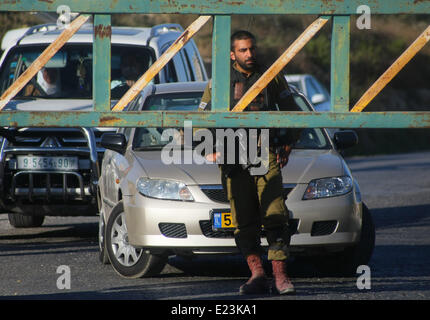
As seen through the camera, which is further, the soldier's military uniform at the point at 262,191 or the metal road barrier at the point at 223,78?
the soldier's military uniform at the point at 262,191

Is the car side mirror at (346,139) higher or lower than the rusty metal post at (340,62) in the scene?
lower

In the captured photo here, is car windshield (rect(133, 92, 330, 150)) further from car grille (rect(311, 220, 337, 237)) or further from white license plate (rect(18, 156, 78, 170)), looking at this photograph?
white license plate (rect(18, 156, 78, 170))

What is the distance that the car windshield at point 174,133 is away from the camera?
30.3 ft

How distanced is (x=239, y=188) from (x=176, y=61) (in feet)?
17.7

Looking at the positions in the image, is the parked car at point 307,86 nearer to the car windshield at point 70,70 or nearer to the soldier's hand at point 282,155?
the car windshield at point 70,70

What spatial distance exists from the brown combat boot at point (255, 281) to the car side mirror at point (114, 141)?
6.84 feet

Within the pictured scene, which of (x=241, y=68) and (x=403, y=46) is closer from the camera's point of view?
(x=241, y=68)

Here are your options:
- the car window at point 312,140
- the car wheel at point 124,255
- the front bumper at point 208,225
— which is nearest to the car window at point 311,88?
the car window at point 312,140

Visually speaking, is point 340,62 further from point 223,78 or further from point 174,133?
point 174,133

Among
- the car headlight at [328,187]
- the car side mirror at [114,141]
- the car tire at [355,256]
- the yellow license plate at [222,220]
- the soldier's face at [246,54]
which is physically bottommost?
the car tire at [355,256]

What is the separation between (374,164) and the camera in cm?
2416

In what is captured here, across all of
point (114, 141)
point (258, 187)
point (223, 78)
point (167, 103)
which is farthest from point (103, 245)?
point (223, 78)

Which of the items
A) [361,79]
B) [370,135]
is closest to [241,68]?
[370,135]
